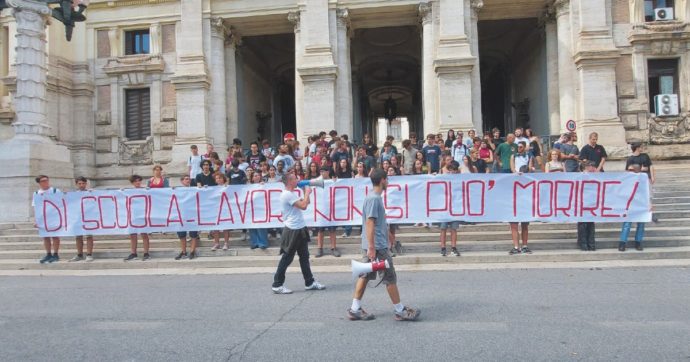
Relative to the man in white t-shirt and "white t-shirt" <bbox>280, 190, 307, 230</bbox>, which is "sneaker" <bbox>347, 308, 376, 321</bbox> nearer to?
the man in white t-shirt

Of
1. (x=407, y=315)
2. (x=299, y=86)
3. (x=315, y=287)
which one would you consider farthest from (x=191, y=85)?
(x=407, y=315)

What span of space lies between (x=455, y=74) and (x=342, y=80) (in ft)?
14.1

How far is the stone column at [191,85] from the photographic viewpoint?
66.8 feet

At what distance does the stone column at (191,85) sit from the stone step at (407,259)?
937 centimetres

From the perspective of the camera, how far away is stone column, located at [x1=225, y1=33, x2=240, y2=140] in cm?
2191

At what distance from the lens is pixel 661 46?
62.7ft

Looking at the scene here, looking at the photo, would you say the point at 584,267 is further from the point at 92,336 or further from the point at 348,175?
the point at 92,336

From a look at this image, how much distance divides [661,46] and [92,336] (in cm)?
2089

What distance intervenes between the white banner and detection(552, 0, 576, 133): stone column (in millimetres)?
9549

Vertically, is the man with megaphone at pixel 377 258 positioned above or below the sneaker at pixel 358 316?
above

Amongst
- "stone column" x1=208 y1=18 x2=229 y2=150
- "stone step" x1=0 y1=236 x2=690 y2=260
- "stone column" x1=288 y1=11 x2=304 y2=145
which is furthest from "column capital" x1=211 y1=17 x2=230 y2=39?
"stone step" x1=0 y1=236 x2=690 y2=260

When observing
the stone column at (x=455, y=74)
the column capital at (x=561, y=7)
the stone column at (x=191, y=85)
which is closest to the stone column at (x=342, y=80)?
the stone column at (x=455, y=74)

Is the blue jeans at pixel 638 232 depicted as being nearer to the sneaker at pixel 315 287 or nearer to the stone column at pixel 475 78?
the sneaker at pixel 315 287

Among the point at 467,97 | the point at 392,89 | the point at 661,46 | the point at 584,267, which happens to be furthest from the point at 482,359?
the point at 392,89
